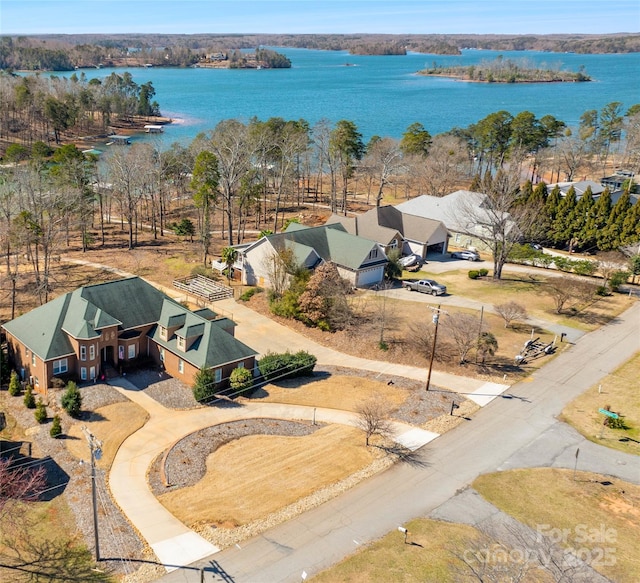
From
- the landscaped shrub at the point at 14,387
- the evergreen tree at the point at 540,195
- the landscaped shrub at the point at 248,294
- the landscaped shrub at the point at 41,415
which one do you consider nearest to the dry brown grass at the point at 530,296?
the evergreen tree at the point at 540,195

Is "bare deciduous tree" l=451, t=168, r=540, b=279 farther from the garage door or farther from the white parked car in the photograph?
the garage door

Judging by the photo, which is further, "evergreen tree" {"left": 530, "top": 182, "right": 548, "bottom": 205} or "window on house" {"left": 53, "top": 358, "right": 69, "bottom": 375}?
"evergreen tree" {"left": 530, "top": 182, "right": 548, "bottom": 205}

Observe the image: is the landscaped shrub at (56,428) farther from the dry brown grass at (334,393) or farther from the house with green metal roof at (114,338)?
the dry brown grass at (334,393)

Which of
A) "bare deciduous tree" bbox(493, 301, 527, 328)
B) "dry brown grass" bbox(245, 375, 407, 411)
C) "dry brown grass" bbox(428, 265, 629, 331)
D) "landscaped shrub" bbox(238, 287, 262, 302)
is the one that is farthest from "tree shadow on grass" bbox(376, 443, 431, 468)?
"landscaped shrub" bbox(238, 287, 262, 302)

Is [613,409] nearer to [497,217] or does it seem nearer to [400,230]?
[497,217]

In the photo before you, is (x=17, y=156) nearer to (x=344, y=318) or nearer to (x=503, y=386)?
(x=344, y=318)

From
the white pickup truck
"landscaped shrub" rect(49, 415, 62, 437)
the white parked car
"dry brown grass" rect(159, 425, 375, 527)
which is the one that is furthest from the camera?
the white parked car

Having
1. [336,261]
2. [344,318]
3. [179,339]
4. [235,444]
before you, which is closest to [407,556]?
[235,444]
